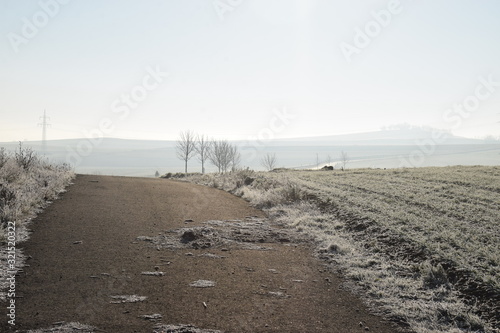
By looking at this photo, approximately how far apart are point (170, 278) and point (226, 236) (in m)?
3.64

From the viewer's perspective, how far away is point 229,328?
5.25 metres

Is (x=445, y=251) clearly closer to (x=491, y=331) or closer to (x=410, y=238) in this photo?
(x=410, y=238)

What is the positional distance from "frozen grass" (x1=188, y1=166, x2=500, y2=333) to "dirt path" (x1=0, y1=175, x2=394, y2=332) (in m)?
0.70

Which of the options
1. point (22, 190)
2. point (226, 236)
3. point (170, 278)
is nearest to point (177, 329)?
point (170, 278)

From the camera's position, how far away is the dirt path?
5.45 metres

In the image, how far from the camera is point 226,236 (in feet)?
34.7

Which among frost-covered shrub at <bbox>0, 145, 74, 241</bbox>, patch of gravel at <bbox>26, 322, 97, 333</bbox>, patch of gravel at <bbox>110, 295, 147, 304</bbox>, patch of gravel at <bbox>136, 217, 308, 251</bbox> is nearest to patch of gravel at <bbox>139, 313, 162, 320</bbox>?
patch of gravel at <bbox>110, 295, 147, 304</bbox>

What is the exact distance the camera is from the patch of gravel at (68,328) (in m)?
4.82

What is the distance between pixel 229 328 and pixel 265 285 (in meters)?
1.90

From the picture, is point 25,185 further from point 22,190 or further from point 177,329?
point 177,329

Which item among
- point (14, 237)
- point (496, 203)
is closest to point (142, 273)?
point (14, 237)

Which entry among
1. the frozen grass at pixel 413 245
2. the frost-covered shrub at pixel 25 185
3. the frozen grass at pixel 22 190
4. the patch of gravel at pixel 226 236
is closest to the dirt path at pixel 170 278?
the patch of gravel at pixel 226 236

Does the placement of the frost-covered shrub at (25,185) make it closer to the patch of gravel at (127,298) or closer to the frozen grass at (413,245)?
the patch of gravel at (127,298)

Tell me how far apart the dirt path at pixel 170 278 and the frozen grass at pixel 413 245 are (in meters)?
0.70
